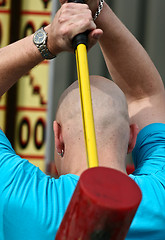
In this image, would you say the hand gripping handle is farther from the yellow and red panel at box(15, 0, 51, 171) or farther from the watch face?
the yellow and red panel at box(15, 0, 51, 171)

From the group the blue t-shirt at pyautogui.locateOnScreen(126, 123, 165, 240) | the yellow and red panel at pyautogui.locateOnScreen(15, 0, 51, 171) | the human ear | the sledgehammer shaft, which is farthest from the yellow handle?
the yellow and red panel at pyautogui.locateOnScreen(15, 0, 51, 171)

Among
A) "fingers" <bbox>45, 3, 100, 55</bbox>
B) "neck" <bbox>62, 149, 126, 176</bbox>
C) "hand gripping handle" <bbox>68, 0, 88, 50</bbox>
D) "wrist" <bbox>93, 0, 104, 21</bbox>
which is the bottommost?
"neck" <bbox>62, 149, 126, 176</bbox>

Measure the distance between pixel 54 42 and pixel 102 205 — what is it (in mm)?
648

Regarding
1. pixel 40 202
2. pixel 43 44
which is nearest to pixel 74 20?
pixel 43 44

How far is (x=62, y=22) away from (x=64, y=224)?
1.96 ft

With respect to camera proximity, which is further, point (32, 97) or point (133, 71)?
point (32, 97)

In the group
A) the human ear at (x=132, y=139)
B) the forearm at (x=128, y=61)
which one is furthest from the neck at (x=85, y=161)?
the forearm at (x=128, y=61)

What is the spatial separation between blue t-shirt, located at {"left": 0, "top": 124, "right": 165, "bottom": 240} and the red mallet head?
0.72 feet

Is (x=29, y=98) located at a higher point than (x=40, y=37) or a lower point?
lower

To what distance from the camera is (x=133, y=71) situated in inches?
64.0

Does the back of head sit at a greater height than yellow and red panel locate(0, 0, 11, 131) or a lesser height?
lesser

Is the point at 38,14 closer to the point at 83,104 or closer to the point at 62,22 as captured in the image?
the point at 62,22

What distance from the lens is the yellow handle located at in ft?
3.15

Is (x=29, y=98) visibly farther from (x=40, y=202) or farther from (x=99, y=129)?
(x=40, y=202)
